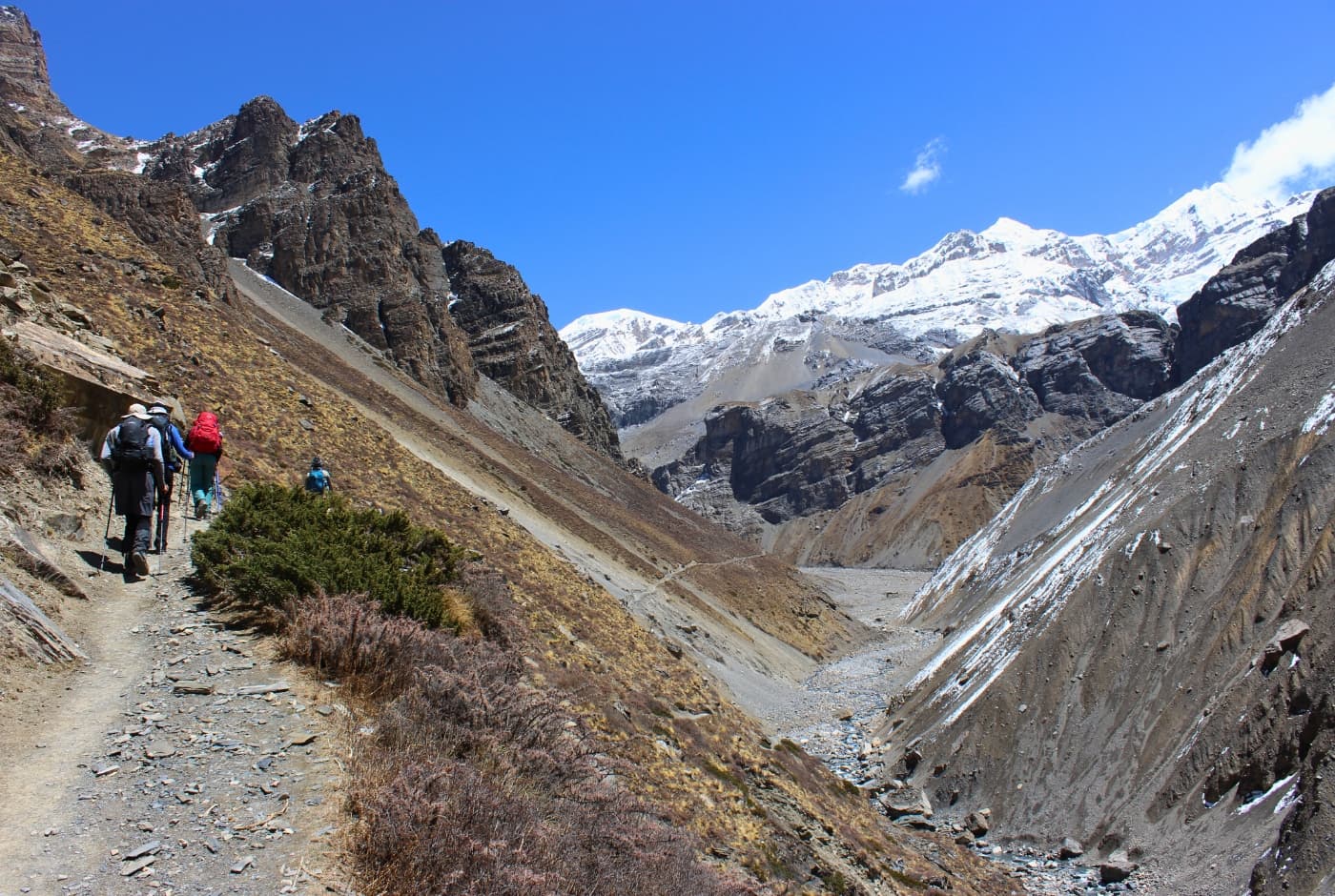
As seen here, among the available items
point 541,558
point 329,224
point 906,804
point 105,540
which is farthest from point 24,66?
point 906,804

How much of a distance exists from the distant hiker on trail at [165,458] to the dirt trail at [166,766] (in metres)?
2.36

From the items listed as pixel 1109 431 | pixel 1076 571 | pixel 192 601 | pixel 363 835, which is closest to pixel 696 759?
pixel 192 601

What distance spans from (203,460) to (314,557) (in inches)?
195

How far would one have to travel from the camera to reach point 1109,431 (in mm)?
84500

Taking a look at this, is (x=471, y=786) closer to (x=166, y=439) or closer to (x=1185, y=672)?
(x=166, y=439)

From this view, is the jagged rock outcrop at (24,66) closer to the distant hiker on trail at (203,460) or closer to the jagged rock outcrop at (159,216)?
the jagged rock outcrop at (159,216)

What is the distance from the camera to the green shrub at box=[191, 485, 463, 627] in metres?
9.99

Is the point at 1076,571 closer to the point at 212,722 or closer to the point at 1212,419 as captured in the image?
the point at 1212,419

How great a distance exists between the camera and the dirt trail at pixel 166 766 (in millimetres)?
5660

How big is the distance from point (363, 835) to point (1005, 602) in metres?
42.8

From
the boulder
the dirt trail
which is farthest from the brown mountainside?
the dirt trail

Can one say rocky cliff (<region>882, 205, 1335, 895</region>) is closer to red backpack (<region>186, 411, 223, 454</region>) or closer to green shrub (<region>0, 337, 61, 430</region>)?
red backpack (<region>186, 411, 223, 454</region>)

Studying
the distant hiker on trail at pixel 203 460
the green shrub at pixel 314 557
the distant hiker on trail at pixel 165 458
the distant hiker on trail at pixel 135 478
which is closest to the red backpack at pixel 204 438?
the distant hiker on trail at pixel 203 460

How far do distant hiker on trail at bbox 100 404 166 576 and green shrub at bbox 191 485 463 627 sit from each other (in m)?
0.64
